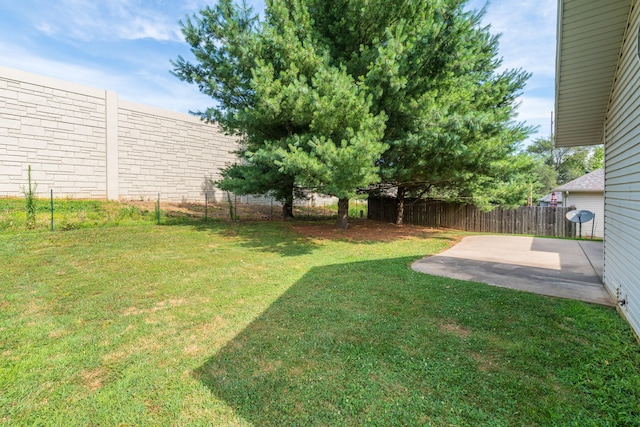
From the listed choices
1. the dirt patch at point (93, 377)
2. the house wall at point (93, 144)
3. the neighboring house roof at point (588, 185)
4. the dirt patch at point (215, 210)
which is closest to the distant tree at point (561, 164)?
the neighboring house roof at point (588, 185)

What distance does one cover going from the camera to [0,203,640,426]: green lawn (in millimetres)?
1828

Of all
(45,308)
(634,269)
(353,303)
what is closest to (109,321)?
(45,308)

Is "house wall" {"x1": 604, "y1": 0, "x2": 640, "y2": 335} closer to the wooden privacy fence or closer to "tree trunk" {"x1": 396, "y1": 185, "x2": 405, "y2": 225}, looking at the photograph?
the wooden privacy fence

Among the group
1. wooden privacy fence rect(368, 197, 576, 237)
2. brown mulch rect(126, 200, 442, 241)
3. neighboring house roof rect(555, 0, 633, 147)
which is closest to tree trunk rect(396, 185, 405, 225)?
wooden privacy fence rect(368, 197, 576, 237)

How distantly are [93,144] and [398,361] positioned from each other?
11.8 meters

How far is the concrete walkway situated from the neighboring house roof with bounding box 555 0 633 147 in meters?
2.59

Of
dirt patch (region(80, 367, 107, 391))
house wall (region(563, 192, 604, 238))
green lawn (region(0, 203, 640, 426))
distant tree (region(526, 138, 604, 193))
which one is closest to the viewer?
green lawn (region(0, 203, 640, 426))

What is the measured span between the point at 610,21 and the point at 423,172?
17.8 ft

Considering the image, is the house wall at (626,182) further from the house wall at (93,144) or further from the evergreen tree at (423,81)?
the house wall at (93,144)

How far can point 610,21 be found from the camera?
10.6 ft

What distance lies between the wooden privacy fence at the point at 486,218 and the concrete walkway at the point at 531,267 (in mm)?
4363

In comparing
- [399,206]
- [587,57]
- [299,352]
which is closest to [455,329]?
[299,352]

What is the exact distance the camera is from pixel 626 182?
3.29 m

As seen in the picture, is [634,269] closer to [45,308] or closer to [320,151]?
[320,151]
